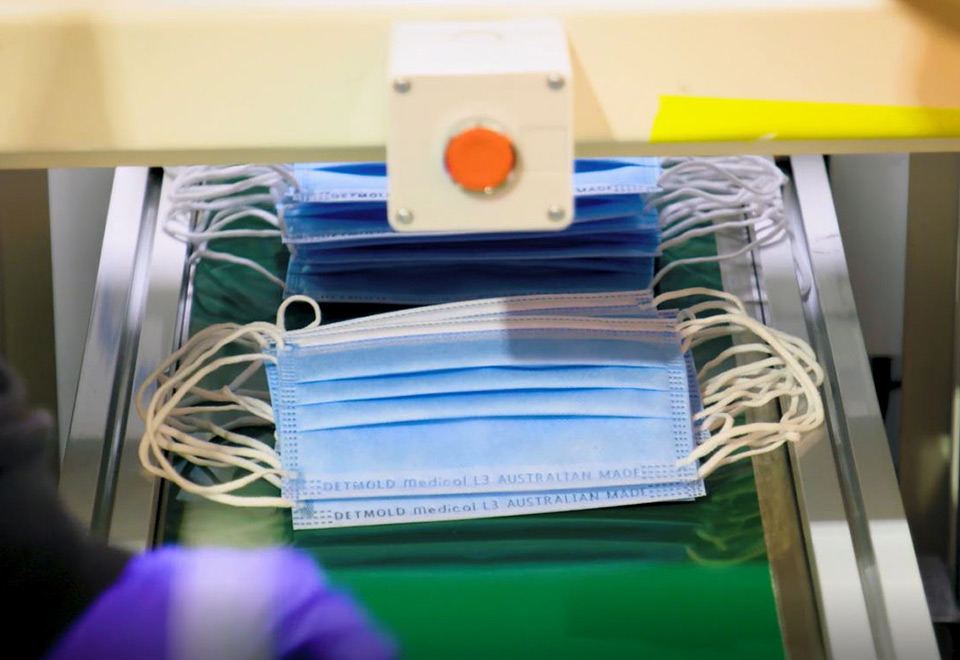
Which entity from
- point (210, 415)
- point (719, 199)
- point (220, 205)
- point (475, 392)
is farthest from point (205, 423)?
point (719, 199)

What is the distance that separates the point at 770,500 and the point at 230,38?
55 cm

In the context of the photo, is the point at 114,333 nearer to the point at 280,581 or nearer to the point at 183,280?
the point at 183,280

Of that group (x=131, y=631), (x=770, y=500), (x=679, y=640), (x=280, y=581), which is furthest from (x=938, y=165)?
(x=131, y=631)

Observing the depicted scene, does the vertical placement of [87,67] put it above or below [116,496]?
above

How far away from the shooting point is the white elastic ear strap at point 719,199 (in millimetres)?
1223

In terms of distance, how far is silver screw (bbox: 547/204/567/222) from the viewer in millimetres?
625

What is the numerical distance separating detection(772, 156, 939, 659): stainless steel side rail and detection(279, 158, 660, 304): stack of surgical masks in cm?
15

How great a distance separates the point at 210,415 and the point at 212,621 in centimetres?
26

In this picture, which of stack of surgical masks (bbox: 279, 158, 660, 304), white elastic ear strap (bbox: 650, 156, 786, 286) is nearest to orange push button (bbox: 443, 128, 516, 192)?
stack of surgical masks (bbox: 279, 158, 660, 304)

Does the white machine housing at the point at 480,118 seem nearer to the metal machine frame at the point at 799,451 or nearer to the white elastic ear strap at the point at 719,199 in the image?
the metal machine frame at the point at 799,451

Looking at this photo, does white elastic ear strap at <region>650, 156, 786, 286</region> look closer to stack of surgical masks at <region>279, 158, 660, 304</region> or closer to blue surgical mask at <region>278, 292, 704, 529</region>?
stack of surgical masks at <region>279, 158, 660, 304</region>

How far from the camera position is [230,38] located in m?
0.65

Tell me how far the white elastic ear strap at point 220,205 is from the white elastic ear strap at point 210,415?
142 mm

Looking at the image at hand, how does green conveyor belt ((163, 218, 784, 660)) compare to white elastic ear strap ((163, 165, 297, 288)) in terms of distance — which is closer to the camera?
green conveyor belt ((163, 218, 784, 660))
